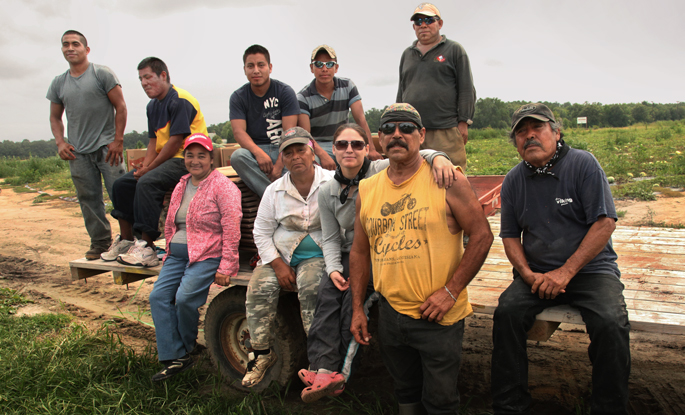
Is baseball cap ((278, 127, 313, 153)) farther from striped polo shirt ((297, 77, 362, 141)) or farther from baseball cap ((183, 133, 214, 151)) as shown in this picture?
striped polo shirt ((297, 77, 362, 141))

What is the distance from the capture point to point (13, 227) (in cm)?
1057

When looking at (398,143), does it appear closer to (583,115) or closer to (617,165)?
(617,165)

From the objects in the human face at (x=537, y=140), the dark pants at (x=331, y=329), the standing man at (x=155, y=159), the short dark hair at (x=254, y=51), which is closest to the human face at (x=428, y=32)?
the short dark hair at (x=254, y=51)

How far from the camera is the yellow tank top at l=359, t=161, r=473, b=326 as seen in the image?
2.54 m

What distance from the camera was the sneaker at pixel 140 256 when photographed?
429cm

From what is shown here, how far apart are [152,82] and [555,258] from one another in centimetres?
379

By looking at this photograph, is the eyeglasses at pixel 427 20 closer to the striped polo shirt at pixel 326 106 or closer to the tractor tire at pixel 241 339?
the striped polo shirt at pixel 326 106

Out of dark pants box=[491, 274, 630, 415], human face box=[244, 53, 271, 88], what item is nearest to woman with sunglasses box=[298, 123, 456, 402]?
dark pants box=[491, 274, 630, 415]

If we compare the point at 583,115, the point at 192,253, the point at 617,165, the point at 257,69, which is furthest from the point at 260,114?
the point at 583,115

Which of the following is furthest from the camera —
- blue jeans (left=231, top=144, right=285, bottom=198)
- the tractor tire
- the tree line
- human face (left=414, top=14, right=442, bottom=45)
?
the tree line

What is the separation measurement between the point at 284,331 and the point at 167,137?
2299 millimetres

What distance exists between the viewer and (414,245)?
2.56 m

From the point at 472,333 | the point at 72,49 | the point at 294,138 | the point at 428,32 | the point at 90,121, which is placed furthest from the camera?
the point at 90,121

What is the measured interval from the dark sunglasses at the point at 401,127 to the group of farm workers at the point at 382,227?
1cm
